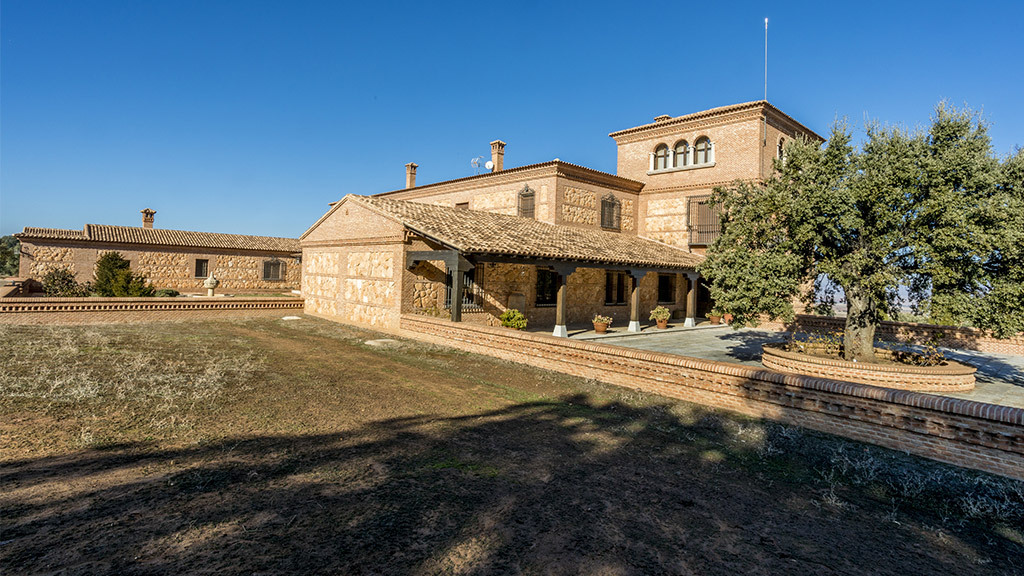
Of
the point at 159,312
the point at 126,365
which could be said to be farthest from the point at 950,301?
the point at 159,312

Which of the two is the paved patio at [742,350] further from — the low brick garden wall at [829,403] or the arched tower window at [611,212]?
the arched tower window at [611,212]

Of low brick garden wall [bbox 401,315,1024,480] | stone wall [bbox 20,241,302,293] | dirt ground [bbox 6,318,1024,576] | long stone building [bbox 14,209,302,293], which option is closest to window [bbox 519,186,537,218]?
low brick garden wall [bbox 401,315,1024,480]

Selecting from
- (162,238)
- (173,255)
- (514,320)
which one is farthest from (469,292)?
(162,238)

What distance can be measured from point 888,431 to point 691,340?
10008 mm

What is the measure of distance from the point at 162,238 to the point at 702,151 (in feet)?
97.8

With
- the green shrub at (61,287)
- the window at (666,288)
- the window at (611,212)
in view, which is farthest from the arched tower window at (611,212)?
the green shrub at (61,287)

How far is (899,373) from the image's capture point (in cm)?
891

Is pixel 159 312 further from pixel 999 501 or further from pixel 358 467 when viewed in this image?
pixel 999 501

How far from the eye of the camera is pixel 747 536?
145 inches

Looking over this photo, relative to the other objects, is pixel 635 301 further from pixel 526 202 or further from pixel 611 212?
pixel 526 202

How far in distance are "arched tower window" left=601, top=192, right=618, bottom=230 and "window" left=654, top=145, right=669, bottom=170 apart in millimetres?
258

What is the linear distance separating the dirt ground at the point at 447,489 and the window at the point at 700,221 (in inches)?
638

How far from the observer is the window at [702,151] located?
2223 centimetres

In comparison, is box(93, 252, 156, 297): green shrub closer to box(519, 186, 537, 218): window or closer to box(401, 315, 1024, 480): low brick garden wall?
box(519, 186, 537, 218): window
